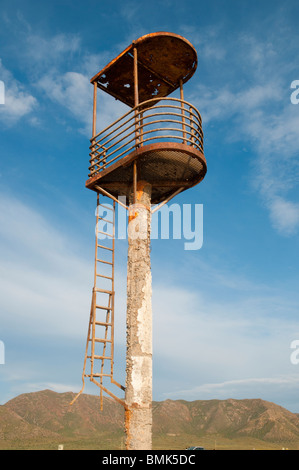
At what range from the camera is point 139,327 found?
12.4 m

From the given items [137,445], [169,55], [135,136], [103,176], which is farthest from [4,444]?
[169,55]

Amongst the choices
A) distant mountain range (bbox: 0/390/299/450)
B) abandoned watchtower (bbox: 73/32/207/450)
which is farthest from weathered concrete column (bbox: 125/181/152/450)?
distant mountain range (bbox: 0/390/299/450)

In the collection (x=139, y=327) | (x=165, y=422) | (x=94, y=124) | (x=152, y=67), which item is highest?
(x=152, y=67)

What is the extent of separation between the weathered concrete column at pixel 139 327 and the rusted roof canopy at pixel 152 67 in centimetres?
443

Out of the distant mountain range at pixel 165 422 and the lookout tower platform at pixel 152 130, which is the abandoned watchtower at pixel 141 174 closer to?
the lookout tower platform at pixel 152 130

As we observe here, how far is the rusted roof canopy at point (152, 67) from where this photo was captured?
1414 centimetres

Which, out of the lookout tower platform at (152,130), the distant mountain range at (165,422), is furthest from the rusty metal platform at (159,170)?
the distant mountain range at (165,422)

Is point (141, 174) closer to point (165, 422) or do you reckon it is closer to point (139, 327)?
point (139, 327)

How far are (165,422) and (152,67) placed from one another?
103 feet

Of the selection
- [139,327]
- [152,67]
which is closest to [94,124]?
[152,67]

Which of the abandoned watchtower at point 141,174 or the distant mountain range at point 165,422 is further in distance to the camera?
the distant mountain range at point 165,422

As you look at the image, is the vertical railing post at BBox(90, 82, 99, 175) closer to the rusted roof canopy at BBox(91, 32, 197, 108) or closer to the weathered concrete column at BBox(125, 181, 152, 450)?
Result: the rusted roof canopy at BBox(91, 32, 197, 108)

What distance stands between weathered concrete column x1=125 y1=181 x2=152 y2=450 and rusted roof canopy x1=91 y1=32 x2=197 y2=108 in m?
4.43
